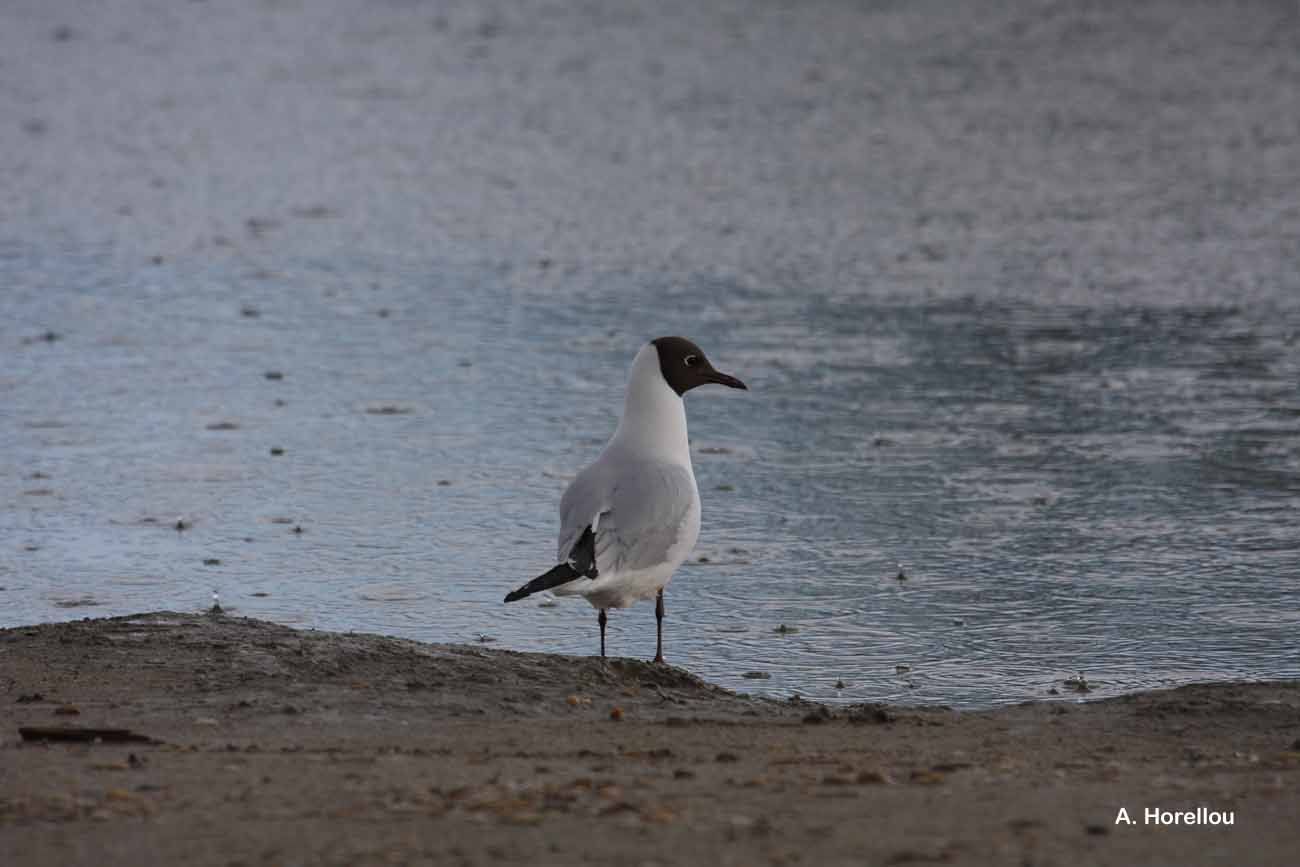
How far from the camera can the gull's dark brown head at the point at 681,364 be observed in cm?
775

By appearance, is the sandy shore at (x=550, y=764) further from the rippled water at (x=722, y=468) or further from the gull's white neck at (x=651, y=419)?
the gull's white neck at (x=651, y=419)

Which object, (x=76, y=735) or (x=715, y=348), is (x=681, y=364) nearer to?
(x=76, y=735)

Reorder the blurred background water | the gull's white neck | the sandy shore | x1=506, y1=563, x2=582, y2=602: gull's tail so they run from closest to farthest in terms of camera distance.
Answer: the sandy shore
x1=506, y1=563, x2=582, y2=602: gull's tail
the gull's white neck
the blurred background water

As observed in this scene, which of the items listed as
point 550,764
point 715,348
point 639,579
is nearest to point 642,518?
point 639,579

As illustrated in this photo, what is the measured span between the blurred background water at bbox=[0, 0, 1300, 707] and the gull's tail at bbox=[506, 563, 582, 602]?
0.72m

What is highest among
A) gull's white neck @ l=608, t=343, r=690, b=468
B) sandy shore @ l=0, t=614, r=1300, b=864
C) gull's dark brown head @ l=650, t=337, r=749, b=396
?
gull's dark brown head @ l=650, t=337, r=749, b=396

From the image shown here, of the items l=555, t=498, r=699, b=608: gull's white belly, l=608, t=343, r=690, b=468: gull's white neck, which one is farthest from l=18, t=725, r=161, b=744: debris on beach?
l=608, t=343, r=690, b=468: gull's white neck

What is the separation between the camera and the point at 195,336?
12695mm

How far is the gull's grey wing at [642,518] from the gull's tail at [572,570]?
1.2 inches

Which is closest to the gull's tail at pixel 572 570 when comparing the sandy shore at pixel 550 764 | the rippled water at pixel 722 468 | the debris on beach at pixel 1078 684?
the sandy shore at pixel 550 764

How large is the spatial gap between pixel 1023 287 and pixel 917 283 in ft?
2.22

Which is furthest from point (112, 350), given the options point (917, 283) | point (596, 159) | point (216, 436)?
point (596, 159)

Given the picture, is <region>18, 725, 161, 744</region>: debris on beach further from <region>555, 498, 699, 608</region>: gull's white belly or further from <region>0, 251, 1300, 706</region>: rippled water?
<region>0, 251, 1300, 706</region>: rippled water

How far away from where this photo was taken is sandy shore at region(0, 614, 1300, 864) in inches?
182
